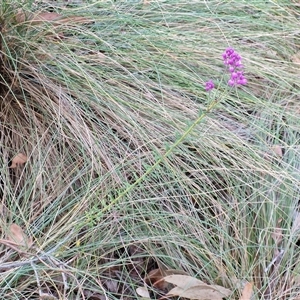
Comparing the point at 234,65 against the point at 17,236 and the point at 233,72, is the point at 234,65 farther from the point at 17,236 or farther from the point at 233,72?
the point at 17,236

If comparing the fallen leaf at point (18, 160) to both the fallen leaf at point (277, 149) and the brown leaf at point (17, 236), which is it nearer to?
the brown leaf at point (17, 236)

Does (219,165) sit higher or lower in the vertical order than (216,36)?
lower

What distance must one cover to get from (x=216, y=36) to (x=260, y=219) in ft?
2.31

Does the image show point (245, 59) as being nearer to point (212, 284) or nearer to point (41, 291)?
point (212, 284)

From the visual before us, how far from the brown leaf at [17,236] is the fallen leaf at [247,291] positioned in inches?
22.1

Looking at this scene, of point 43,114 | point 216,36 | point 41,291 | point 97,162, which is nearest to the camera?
point 41,291

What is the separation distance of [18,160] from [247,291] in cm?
75

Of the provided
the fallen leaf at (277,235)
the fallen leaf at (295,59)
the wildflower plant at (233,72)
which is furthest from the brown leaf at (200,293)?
the fallen leaf at (295,59)

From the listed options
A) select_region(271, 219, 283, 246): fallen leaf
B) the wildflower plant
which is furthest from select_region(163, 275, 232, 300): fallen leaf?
the wildflower plant

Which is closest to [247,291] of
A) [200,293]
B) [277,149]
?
[200,293]

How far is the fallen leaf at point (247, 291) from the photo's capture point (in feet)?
4.70

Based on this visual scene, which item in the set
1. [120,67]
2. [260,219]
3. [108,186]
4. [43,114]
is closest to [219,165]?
[260,219]

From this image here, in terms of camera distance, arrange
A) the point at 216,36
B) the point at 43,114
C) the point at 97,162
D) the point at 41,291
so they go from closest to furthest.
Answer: the point at 41,291
the point at 97,162
the point at 43,114
the point at 216,36

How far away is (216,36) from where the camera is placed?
1.96 m
